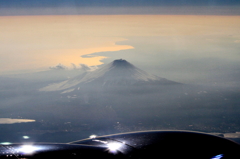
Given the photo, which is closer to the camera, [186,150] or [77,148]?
[77,148]

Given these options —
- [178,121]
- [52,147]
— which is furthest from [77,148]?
[178,121]

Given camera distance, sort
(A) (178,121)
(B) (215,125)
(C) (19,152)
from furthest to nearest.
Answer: (A) (178,121) < (B) (215,125) < (C) (19,152)

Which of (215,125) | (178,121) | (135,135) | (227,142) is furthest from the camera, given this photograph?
(178,121)

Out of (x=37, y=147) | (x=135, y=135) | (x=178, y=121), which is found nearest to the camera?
(x=37, y=147)

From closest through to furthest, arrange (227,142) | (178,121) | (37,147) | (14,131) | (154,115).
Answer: (37,147), (227,142), (14,131), (178,121), (154,115)

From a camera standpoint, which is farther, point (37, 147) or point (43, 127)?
point (43, 127)

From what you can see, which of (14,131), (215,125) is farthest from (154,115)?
(14,131)

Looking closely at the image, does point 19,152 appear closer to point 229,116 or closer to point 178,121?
point 178,121

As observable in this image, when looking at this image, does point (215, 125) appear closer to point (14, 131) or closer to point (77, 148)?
point (14, 131)

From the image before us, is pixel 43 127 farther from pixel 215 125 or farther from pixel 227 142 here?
pixel 227 142
